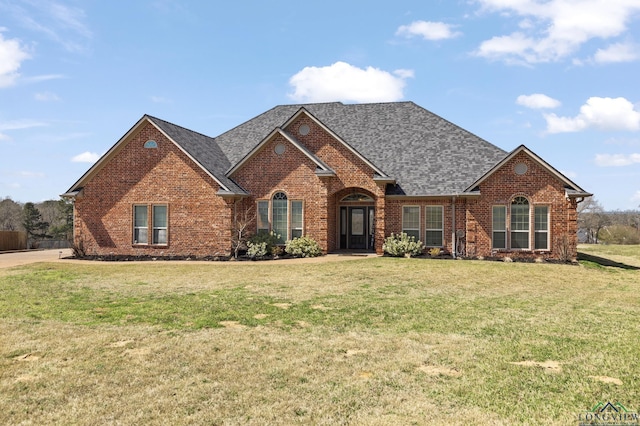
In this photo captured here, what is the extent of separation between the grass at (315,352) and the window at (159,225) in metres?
8.75

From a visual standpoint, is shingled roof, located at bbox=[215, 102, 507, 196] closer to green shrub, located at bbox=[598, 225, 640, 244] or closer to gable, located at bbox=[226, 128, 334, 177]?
gable, located at bbox=[226, 128, 334, 177]

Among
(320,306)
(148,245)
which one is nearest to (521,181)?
(320,306)

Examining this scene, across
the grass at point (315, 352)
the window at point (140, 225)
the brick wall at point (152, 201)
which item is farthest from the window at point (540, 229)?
the window at point (140, 225)

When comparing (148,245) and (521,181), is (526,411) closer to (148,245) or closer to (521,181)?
(521,181)

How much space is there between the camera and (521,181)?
21.4 meters

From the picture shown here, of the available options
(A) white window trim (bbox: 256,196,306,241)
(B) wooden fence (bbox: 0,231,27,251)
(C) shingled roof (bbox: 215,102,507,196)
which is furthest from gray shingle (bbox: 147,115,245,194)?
(B) wooden fence (bbox: 0,231,27,251)

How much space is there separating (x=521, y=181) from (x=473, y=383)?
56.8 feet

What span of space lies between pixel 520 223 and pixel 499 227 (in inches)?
37.1

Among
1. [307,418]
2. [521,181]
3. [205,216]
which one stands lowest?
[307,418]

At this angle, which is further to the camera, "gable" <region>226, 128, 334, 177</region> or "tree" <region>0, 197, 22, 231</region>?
"tree" <region>0, 197, 22, 231</region>

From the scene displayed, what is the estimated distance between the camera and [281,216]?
2345 cm

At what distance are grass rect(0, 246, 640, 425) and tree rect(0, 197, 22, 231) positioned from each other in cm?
5690

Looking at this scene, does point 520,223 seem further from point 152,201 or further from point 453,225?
point 152,201

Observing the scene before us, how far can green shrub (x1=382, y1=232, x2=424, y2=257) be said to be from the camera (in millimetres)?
22156
